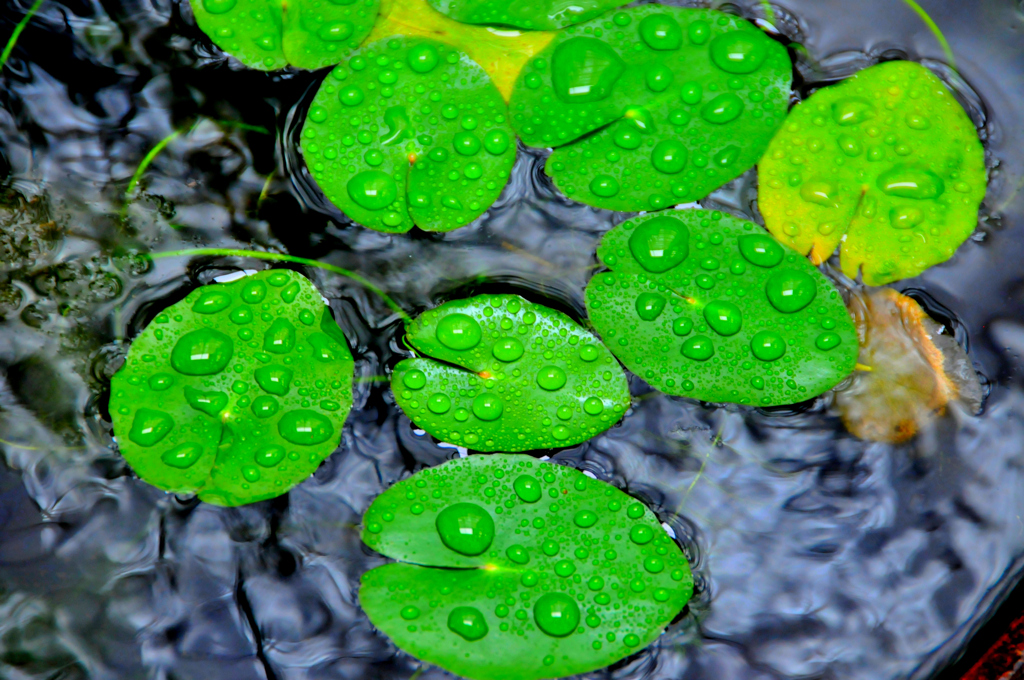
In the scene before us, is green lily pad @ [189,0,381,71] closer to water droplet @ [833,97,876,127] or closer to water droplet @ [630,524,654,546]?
water droplet @ [833,97,876,127]

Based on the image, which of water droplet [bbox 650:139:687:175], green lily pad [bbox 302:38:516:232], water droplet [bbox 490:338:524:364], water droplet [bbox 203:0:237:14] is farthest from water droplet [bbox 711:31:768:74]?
water droplet [bbox 203:0:237:14]

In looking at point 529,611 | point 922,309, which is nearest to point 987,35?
point 922,309

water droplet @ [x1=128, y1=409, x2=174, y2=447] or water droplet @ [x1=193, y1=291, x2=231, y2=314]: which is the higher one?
water droplet @ [x1=193, y1=291, x2=231, y2=314]

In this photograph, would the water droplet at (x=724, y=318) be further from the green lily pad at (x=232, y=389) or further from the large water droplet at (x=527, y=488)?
the green lily pad at (x=232, y=389)

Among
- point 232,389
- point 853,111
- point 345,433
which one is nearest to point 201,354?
point 232,389

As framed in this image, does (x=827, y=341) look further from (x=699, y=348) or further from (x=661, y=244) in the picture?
(x=661, y=244)

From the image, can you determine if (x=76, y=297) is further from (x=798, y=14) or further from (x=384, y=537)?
(x=798, y=14)
